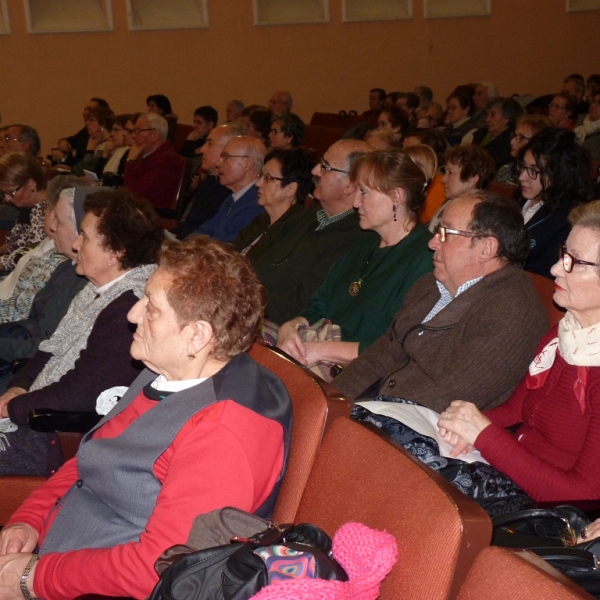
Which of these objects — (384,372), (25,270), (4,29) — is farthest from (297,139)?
(4,29)

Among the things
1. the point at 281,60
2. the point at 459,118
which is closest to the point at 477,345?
the point at 459,118

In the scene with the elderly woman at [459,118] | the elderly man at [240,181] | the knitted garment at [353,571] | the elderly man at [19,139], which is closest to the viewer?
the knitted garment at [353,571]

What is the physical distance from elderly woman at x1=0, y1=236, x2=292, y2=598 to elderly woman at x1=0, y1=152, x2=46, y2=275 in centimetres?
268

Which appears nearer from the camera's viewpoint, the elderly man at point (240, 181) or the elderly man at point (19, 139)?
the elderly man at point (240, 181)

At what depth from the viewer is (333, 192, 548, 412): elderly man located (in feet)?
7.48

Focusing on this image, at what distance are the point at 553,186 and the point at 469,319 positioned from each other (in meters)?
1.45

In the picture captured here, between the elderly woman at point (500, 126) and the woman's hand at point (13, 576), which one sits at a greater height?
the elderly woman at point (500, 126)

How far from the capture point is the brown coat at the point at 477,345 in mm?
2273

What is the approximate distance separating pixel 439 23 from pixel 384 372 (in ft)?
32.0

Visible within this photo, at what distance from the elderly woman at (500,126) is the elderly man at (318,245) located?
3.72 meters

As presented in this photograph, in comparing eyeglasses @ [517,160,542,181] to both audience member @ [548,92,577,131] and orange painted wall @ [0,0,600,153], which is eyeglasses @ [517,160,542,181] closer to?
audience member @ [548,92,577,131]

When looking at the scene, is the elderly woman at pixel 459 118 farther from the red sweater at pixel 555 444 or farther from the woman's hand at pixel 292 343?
the red sweater at pixel 555 444

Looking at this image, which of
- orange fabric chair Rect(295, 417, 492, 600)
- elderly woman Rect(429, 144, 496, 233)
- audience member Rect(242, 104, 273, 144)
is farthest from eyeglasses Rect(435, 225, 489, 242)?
audience member Rect(242, 104, 273, 144)

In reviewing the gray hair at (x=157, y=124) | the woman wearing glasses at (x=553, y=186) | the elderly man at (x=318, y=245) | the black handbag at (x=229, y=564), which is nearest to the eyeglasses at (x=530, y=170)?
the woman wearing glasses at (x=553, y=186)
